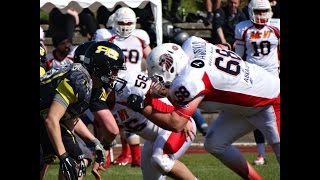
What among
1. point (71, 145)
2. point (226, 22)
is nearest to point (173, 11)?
point (226, 22)

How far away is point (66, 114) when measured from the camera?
681cm

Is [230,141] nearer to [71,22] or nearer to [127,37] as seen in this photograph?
[127,37]

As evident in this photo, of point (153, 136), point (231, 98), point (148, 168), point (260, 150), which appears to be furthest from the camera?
point (260, 150)

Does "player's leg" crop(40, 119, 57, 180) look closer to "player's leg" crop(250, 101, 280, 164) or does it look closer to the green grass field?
"player's leg" crop(250, 101, 280, 164)

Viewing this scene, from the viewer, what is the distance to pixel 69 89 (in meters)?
6.47

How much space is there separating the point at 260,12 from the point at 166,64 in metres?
4.38

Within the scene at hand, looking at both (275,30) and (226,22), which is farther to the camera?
(226,22)

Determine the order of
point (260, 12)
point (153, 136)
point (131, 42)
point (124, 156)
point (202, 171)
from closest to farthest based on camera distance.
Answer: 1. point (153, 136)
2. point (202, 171)
3. point (124, 156)
4. point (260, 12)
5. point (131, 42)

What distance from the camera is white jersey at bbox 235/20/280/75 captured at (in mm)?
11484

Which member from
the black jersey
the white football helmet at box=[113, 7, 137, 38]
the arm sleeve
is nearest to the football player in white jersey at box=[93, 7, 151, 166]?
the white football helmet at box=[113, 7, 137, 38]
